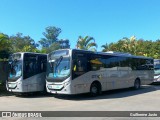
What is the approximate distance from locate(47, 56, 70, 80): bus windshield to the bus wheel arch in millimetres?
2364

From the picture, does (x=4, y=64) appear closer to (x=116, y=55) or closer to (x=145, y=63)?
(x=116, y=55)

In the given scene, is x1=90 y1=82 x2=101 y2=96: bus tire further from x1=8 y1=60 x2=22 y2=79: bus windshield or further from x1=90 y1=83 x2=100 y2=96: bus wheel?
x1=8 y1=60 x2=22 y2=79: bus windshield

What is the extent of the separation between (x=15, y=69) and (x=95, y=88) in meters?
5.26

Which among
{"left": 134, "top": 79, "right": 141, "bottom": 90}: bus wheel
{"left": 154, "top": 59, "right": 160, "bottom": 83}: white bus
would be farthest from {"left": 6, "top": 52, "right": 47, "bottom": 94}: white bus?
{"left": 154, "top": 59, "right": 160, "bottom": 83}: white bus

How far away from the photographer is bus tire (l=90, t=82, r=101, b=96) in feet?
58.7

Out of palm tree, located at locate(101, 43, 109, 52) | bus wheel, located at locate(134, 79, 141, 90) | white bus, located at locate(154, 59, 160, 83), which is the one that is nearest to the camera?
bus wheel, located at locate(134, 79, 141, 90)

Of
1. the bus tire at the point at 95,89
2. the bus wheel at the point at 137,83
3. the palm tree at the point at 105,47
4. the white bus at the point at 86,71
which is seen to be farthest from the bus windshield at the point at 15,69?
the palm tree at the point at 105,47

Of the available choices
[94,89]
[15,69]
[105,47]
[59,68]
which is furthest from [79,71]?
[105,47]

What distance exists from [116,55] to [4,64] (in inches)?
347

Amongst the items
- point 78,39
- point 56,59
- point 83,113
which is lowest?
point 83,113

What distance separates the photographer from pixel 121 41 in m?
49.7

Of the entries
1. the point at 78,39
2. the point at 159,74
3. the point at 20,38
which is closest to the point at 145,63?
the point at 159,74

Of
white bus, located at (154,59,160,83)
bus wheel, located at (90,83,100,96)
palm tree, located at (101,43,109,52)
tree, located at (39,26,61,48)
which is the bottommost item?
bus wheel, located at (90,83,100,96)

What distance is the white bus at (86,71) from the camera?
16234 millimetres
